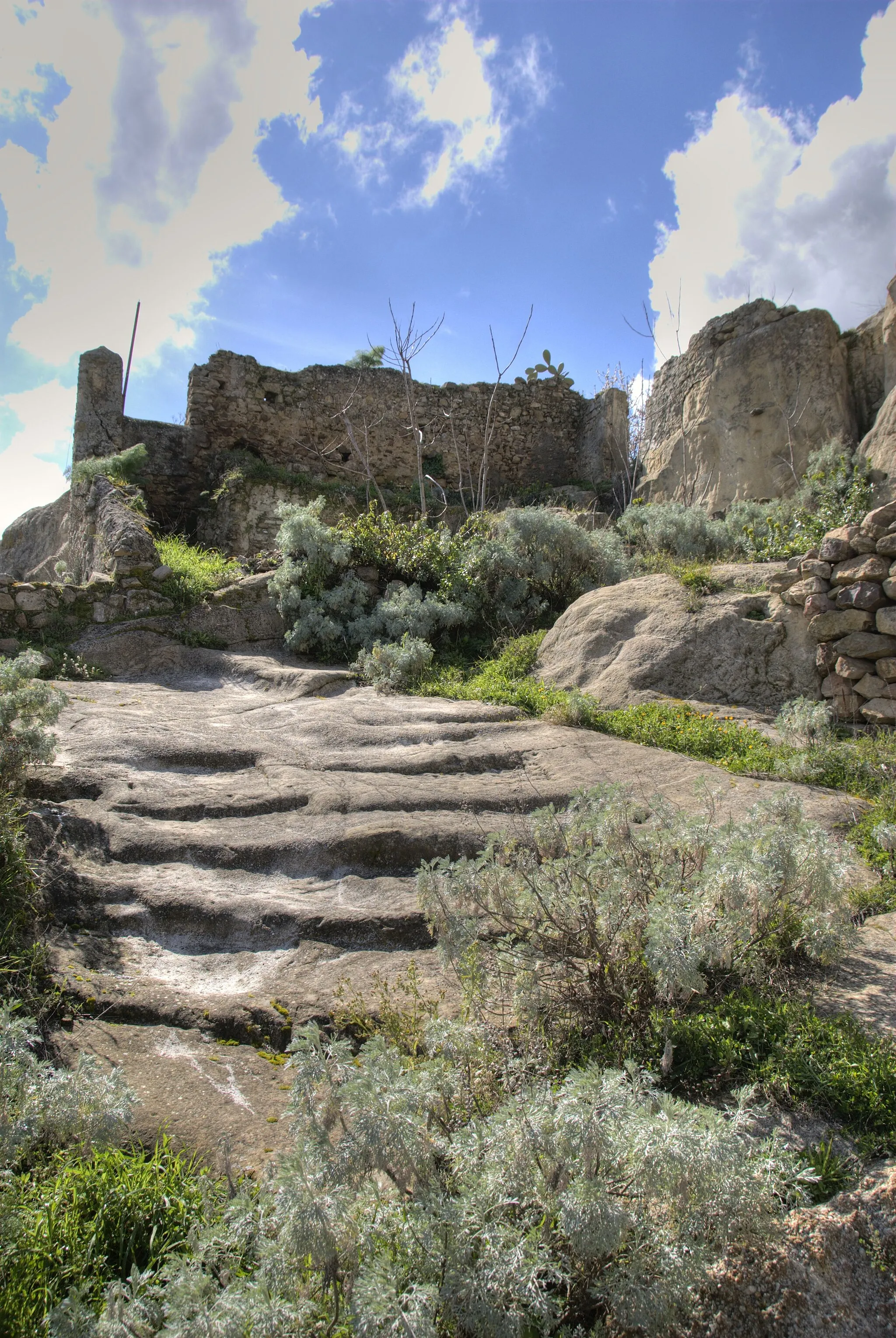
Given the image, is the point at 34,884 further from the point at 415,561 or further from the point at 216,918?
the point at 415,561

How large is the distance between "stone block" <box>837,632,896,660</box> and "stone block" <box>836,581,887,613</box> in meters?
0.22

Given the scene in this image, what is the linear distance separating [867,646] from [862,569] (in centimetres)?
65

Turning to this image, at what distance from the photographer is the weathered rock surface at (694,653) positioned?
23.0 ft

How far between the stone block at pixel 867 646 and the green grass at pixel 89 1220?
5971mm

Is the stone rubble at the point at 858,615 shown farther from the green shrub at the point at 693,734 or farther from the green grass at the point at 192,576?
the green grass at the point at 192,576

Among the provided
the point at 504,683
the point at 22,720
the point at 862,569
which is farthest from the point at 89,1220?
the point at 862,569

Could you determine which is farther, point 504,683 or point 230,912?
point 504,683

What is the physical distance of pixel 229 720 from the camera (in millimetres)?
6715

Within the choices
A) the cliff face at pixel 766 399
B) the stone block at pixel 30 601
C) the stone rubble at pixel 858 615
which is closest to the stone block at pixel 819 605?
the stone rubble at pixel 858 615

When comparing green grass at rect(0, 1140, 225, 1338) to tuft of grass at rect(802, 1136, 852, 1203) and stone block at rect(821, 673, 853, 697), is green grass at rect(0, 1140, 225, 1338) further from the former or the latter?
stone block at rect(821, 673, 853, 697)

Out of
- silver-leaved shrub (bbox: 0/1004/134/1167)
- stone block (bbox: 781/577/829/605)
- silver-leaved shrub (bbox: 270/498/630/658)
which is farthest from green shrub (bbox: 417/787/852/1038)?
silver-leaved shrub (bbox: 270/498/630/658)

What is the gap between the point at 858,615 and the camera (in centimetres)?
659

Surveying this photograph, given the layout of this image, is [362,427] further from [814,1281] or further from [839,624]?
[814,1281]

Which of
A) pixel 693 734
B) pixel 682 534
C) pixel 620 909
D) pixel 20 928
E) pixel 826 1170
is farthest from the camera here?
pixel 682 534
